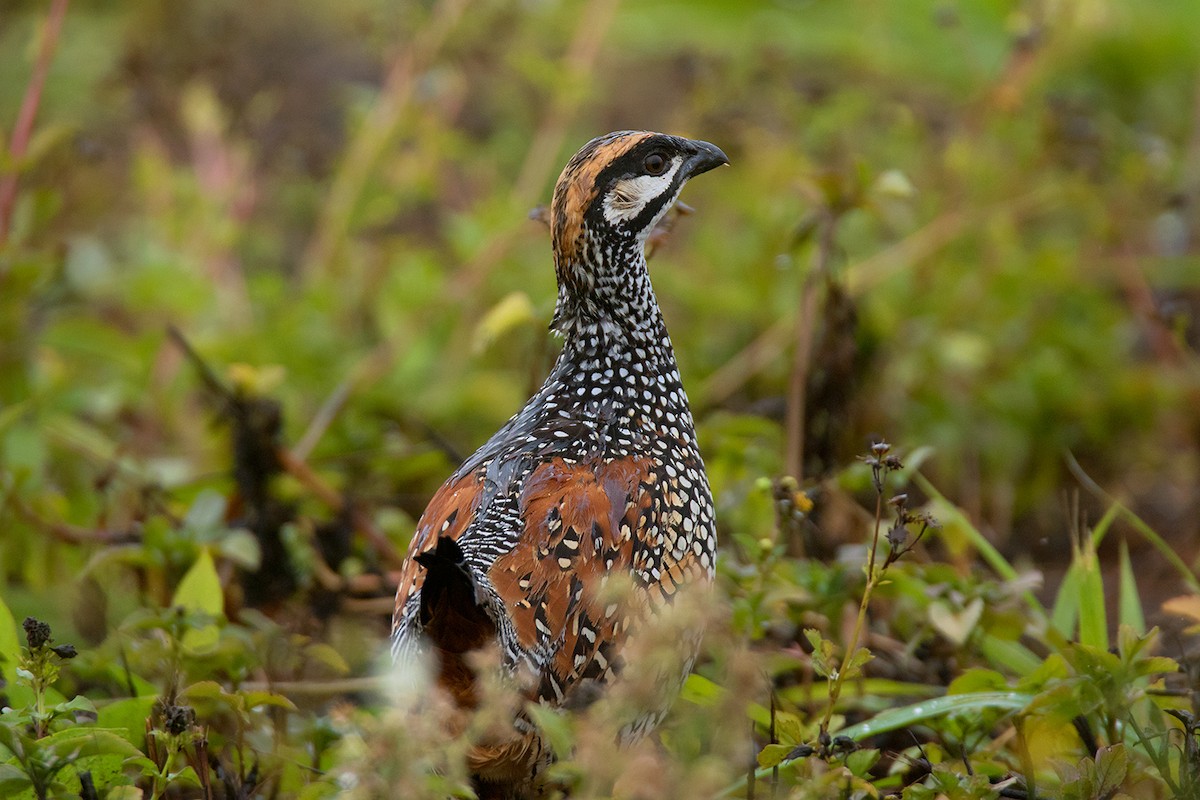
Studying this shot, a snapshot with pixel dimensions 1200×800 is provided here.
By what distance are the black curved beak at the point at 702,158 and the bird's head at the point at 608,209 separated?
0.08ft

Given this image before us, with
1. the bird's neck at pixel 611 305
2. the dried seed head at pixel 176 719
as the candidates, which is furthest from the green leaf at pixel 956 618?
the dried seed head at pixel 176 719

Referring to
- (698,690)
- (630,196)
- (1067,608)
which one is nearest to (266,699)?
(698,690)

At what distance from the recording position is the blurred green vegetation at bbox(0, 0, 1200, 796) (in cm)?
405

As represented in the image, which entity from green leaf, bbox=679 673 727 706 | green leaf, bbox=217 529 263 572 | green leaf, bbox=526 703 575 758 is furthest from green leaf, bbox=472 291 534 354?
green leaf, bbox=526 703 575 758

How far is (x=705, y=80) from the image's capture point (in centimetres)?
576

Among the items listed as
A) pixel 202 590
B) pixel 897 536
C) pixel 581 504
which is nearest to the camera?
pixel 897 536

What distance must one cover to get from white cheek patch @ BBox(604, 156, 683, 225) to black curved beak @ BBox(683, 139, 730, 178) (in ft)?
0.41

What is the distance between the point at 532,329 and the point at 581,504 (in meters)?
3.10

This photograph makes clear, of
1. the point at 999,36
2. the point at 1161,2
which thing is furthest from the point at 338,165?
the point at 1161,2

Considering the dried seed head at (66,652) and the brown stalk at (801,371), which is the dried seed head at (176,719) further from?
the brown stalk at (801,371)

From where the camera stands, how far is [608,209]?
319 centimetres

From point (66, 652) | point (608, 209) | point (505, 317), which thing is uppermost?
point (608, 209)

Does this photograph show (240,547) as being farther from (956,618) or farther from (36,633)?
(956,618)

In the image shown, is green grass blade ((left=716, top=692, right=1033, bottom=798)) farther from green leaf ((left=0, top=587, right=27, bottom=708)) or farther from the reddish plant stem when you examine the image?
the reddish plant stem
